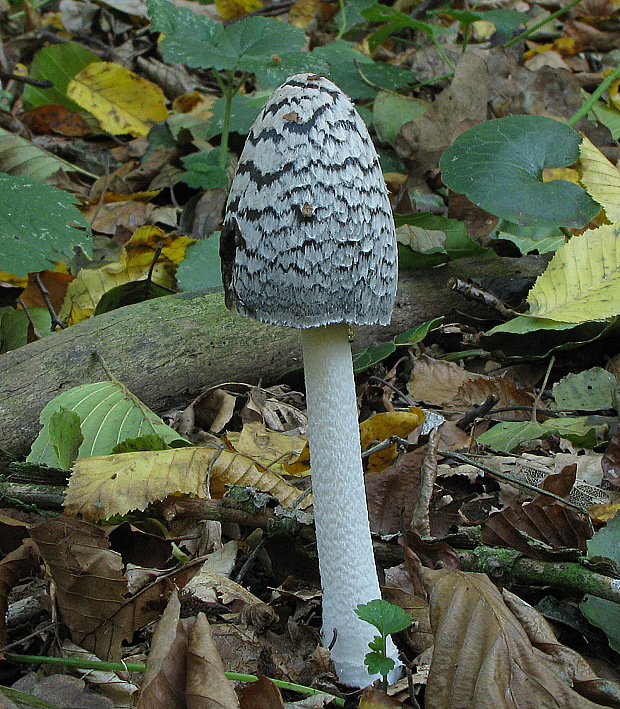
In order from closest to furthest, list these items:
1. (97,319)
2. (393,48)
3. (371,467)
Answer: (371,467) < (97,319) < (393,48)

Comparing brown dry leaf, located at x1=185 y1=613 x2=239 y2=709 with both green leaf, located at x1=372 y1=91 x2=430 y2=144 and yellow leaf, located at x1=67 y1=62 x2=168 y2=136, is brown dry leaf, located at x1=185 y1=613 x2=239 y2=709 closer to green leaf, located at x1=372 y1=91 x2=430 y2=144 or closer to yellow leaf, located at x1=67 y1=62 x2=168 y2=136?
green leaf, located at x1=372 y1=91 x2=430 y2=144

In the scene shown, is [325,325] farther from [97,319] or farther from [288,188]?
[97,319]

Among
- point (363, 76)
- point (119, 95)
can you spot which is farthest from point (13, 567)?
point (119, 95)

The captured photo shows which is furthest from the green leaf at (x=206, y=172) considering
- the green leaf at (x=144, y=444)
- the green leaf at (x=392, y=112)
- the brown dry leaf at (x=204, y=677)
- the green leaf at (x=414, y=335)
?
the brown dry leaf at (x=204, y=677)

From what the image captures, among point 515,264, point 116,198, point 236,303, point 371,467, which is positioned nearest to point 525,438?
point 371,467

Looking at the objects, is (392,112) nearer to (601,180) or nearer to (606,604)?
(601,180)

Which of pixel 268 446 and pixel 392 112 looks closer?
pixel 268 446
